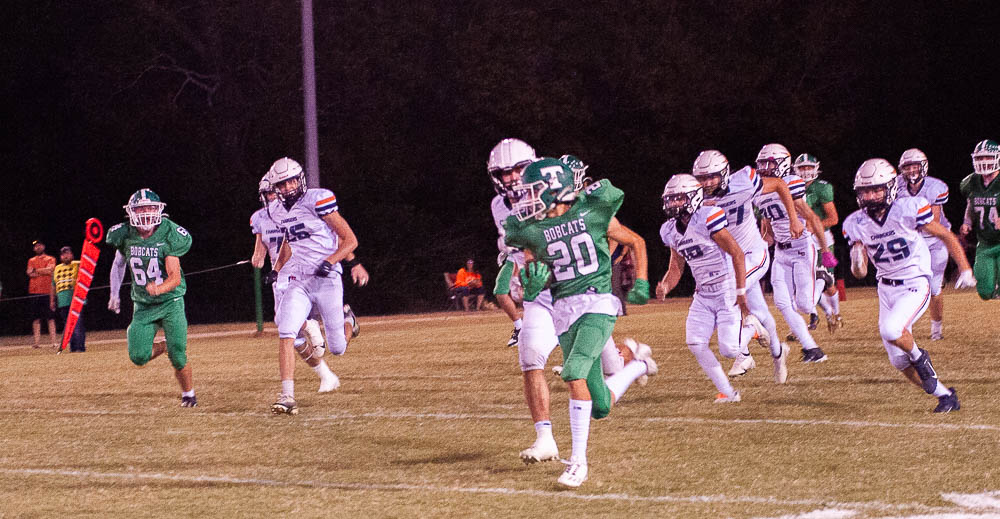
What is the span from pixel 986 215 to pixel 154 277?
24.9ft

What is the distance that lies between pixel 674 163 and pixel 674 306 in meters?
10.5

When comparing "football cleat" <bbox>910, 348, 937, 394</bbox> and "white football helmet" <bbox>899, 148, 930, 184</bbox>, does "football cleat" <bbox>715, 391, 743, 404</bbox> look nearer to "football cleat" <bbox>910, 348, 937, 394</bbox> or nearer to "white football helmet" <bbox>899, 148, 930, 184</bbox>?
"football cleat" <bbox>910, 348, 937, 394</bbox>

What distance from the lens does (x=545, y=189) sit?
22.7 ft

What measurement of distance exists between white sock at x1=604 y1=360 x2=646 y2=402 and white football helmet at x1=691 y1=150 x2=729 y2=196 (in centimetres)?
280

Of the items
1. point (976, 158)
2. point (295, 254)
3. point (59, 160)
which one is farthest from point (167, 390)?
point (59, 160)

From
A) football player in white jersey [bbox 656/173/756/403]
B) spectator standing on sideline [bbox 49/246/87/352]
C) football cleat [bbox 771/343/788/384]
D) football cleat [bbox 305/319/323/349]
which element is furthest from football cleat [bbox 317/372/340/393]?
spectator standing on sideline [bbox 49/246/87/352]

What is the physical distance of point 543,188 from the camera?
22.7 ft

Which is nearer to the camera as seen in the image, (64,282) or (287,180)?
(287,180)

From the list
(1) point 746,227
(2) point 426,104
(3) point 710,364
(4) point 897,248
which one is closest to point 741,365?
(3) point 710,364

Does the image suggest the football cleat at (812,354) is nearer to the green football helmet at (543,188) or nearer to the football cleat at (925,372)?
the football cleat at (925,372)

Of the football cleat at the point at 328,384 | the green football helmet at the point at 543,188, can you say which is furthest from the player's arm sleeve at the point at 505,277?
the green football helmet at the point at 543,188

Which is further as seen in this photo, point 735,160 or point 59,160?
point 735,160

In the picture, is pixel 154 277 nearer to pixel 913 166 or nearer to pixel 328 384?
pixel 328 384

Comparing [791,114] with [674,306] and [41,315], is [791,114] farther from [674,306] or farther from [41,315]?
[41,315]
